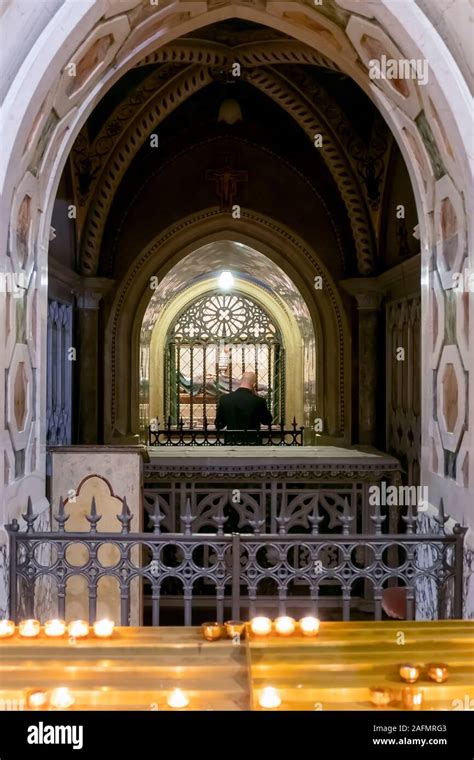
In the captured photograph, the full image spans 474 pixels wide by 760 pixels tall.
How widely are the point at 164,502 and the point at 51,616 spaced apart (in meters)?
1.55

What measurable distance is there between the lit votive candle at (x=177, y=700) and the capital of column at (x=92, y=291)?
23.3 feet

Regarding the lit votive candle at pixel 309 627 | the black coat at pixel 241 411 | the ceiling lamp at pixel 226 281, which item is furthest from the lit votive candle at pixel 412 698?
the ceiling lamp at pixel 226 281

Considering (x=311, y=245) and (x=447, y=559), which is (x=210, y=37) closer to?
(x=311, y=245)

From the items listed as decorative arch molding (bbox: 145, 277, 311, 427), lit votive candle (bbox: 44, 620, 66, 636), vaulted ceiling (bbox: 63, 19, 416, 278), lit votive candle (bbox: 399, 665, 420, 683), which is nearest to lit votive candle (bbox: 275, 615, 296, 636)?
lit votive candle (bbox: 399, 665, 420, 683)

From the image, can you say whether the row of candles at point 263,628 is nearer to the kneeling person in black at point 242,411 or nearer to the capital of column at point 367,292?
the kneeling person in black at point 242,411

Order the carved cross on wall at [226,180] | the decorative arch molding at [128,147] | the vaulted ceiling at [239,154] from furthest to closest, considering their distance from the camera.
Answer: the carved cross on wall at [226,180], the vaulted ceiling at [239,154], the decorative arch molding at [128,147]

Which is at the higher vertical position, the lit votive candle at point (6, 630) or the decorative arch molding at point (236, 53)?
the decorative arch molding at point (236, 53)

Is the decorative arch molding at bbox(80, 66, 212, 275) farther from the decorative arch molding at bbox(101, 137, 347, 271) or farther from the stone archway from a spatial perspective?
the stone archway

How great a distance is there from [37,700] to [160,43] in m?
4.18

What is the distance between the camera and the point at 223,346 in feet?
63.5

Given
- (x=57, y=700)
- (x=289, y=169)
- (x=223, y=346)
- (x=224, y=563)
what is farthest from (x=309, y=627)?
(x=223, y=346)

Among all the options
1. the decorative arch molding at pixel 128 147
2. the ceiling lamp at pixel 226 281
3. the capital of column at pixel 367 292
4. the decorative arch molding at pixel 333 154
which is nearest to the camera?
the decorative arch molding at pixel 128 147

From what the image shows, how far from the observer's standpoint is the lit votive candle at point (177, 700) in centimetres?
219
